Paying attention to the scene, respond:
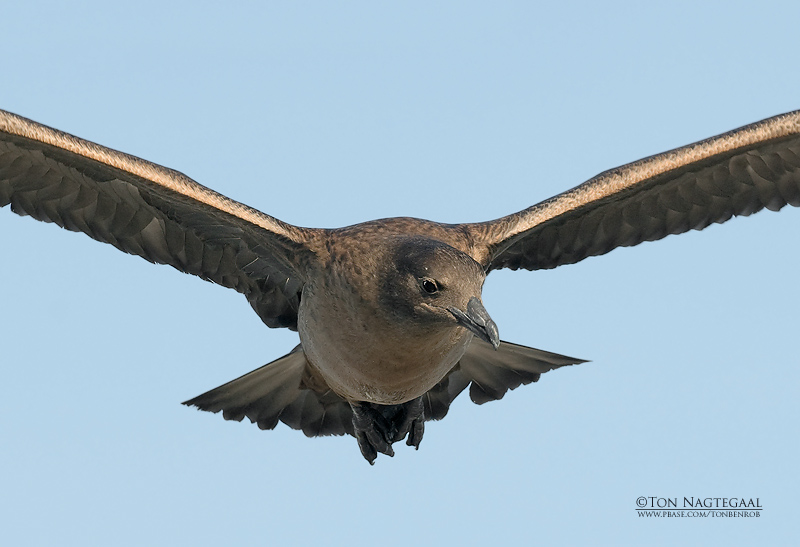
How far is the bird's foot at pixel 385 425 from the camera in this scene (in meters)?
11.9

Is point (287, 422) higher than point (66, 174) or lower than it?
lower

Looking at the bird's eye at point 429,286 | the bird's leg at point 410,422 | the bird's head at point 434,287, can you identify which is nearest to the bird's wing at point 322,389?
the bird's leg at point 410,422

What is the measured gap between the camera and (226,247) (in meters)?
11.5

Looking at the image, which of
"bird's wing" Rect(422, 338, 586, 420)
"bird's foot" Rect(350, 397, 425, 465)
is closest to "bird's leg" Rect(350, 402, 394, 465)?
"bird's foot" Rect(350, 397, 425, 465)

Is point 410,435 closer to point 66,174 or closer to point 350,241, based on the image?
point 350,241

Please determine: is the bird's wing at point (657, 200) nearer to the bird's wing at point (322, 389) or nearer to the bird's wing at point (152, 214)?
the bird's wing at point (322, 389)

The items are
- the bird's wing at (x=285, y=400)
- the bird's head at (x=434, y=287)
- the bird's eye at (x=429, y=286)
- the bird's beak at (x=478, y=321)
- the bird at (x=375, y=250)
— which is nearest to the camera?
the bird's beak at (x=478, y=321)

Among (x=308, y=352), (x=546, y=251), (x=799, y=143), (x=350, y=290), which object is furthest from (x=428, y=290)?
(x=799, y=143)

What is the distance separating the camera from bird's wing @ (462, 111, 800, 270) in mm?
11086

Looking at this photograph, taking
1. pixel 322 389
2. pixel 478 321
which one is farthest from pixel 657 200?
pixel 322 389

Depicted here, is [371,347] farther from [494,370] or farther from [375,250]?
[494,370]

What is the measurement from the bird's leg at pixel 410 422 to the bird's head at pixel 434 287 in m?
2.20

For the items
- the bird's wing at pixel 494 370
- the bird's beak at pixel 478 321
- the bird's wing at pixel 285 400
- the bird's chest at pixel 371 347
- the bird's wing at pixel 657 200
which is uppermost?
the bird's wing at pixel 657 200

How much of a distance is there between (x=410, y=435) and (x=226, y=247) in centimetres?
242
